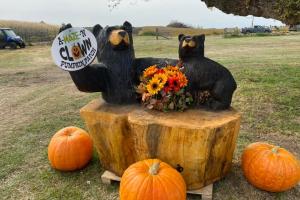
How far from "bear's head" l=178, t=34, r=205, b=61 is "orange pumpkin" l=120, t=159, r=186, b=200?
102 cm

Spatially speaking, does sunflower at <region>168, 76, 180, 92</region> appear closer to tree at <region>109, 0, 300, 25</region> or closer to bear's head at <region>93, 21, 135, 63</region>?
bear's head at <region>93, 21, 135, 63</region>

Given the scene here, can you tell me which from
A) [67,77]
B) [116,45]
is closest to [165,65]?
[116,45]

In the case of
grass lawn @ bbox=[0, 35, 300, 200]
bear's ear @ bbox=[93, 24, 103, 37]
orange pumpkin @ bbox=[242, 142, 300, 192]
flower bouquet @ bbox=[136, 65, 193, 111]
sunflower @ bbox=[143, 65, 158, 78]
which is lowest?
grass lawn @ bbox=[0, 35, 300, 200]

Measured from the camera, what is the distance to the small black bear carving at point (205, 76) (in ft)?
9.48

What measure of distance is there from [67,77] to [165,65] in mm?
6839

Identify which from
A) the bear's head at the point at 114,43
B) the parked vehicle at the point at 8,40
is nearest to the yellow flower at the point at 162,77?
the bear's head at the point at 114,43

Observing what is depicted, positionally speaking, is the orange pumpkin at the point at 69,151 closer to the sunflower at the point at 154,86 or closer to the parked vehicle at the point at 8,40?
the sunflower at the point at 154,86

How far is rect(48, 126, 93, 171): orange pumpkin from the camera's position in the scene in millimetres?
3256

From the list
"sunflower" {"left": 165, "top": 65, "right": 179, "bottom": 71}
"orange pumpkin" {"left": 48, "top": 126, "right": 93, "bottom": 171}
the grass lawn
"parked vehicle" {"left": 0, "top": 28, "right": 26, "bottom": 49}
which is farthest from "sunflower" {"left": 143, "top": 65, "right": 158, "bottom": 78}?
"parked vehicle" {"left": 0, "top": 28, "right": 26, "bottom": 49}

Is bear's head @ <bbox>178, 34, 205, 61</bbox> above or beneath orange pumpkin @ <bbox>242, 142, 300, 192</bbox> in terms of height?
above

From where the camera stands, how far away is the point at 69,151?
326 centimetres

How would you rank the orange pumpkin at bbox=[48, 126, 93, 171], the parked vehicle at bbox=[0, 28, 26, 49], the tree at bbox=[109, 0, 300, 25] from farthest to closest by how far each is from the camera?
the parked vehicle at bbox=[0, 28, 26, 49] → the tree at bbox=[109, 0, 300, 25] → the orange pumpkin at bbox=[48, 126, 93, 171]

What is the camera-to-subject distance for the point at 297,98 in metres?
5.58

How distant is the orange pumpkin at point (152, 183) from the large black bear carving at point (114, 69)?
772 millimetres
